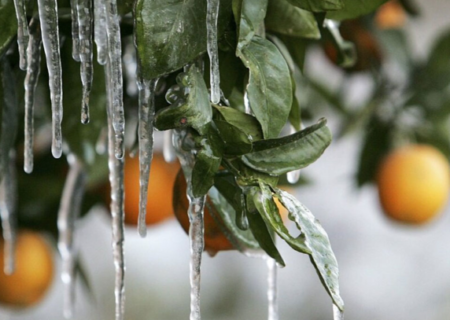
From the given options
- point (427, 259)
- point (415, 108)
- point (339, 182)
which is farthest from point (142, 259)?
point (415, 108)

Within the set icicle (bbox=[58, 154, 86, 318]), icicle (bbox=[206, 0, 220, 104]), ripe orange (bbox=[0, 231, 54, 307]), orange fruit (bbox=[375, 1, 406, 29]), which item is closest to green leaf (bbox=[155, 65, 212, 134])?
icicle (bbox=[206, 0, 220, 104])

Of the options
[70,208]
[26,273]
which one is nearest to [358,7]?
[70,208]

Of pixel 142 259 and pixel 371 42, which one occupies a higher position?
pixel 371 42

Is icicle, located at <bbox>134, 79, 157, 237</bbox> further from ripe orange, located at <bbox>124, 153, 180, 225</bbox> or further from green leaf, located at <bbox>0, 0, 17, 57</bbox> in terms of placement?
ripe orange, located at <bbox>124, 153, 180, 225</bbox>

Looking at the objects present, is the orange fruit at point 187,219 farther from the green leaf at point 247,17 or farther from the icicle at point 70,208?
the icicle at point 70,208

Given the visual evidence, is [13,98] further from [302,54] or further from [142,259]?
[142,259]

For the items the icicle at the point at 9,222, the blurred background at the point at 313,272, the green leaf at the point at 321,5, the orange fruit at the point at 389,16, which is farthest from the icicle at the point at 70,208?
the blurred background at the point at 313,272
